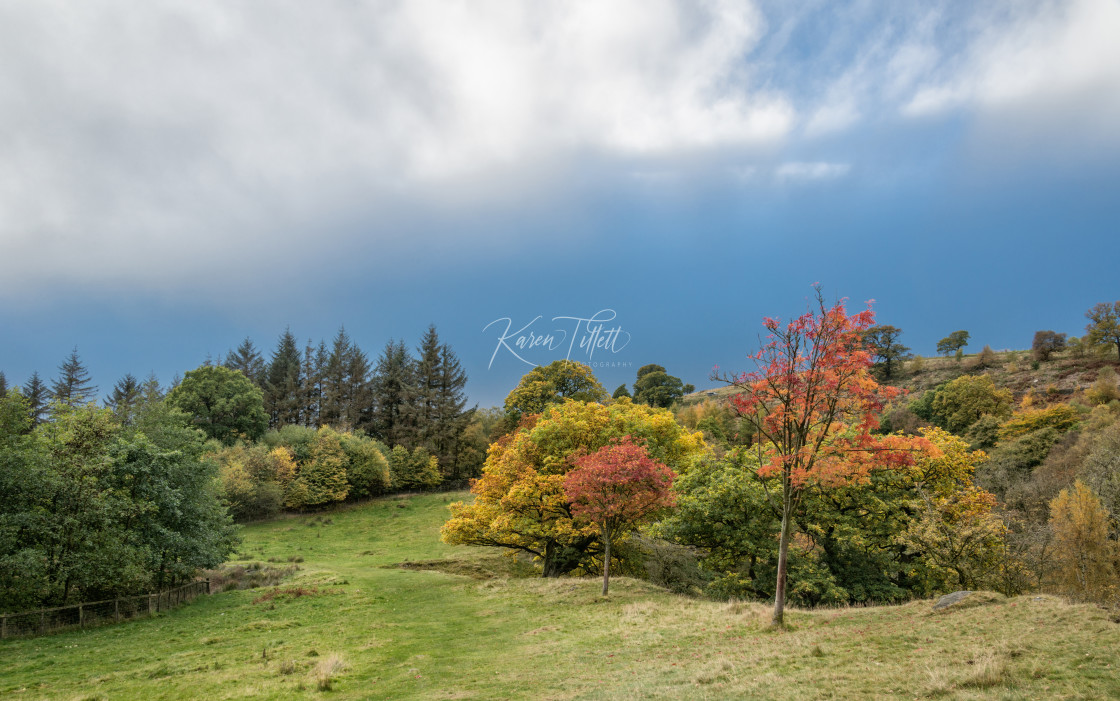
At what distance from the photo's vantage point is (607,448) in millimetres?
23000

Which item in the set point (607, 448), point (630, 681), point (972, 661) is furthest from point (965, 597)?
point (607, 448)

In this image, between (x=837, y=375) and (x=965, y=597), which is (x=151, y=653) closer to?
(x=837, y=375)

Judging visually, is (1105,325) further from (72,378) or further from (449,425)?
(72,378)

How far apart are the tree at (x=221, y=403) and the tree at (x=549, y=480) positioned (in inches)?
1941

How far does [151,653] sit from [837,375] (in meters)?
22.6

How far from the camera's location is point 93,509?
67.9 ft

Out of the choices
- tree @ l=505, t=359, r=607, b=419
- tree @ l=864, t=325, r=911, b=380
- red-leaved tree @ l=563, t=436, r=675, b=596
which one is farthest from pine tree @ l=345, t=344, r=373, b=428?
tree @ l=864, t=325, r=911, b=380

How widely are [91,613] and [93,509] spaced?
4304mm

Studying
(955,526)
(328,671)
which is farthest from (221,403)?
(955,526)

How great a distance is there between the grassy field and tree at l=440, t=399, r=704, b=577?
3.45 meters

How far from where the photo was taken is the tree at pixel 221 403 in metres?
63.5

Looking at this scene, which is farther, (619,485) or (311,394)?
(311,394)

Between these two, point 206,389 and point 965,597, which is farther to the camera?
point 206,389

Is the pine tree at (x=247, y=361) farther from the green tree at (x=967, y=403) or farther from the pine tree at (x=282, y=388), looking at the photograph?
the green tree at (x=967, y=403)
